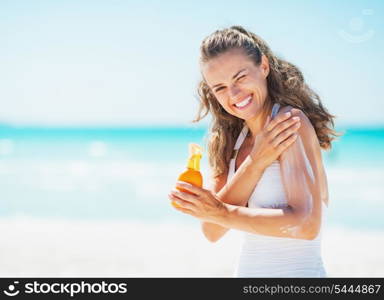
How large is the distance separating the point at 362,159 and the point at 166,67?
11.1 metres

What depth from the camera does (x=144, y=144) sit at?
81.6ft

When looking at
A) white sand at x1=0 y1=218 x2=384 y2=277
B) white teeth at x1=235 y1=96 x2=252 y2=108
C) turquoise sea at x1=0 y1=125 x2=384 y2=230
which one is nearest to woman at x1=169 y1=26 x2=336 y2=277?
white teeth at x1=235 y1=96 x2=252 y2=108

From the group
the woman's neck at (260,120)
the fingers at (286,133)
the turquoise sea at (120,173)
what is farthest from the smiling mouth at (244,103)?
the turquoise sea at (120,173)

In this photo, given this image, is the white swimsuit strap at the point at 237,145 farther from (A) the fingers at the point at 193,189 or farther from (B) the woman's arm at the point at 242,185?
(A) the fingers at the point at 193,189

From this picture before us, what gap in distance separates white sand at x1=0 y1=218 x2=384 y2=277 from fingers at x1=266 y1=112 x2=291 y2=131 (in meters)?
3.79

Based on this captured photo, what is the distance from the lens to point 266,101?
102 inches

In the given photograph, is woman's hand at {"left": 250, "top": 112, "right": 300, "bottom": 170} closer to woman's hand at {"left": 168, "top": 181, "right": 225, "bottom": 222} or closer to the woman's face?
the woman's face

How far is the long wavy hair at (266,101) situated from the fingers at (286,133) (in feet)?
Answer: 0.78

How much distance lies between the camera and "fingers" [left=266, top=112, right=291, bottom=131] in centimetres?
239

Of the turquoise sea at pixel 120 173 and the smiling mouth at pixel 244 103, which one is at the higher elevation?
the turquoise sea at pixel 120 173

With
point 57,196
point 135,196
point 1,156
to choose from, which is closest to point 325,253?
point 135,196

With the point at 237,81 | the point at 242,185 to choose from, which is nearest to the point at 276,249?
the point at 242,185

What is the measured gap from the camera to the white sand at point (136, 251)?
6242mm

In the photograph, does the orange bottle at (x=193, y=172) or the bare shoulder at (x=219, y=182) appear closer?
the orange bottle at (x=193, y=172)
